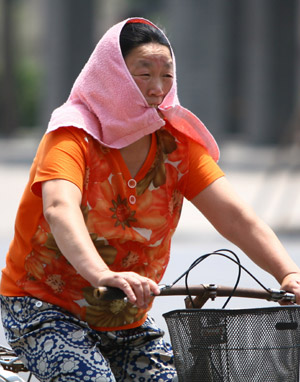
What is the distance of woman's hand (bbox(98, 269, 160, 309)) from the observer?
2357 mm

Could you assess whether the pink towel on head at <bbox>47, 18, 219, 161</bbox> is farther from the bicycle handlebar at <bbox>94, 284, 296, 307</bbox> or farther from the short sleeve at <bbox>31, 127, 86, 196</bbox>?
the bicycle handlebar at <bbox>94, 284, 296, 307</bbox>

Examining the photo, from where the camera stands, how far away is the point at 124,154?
2.93m

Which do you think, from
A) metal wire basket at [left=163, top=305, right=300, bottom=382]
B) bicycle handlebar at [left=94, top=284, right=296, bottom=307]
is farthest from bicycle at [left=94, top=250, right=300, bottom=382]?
bicycle handlebar at [left=94, top=284, right=296, bottom=307]

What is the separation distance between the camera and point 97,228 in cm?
282

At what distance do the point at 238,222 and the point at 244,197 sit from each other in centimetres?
1171

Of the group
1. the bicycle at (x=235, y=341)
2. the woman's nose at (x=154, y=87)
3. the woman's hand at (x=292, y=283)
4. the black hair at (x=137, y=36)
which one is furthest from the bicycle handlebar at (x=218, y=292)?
the black hair at (x=137, y=36)

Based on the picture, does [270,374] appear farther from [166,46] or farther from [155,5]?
[155,5]

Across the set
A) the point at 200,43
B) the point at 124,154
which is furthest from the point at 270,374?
the point at 200,43

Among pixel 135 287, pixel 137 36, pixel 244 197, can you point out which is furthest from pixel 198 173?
pixel 244 197

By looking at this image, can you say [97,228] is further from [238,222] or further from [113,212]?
[238,222]

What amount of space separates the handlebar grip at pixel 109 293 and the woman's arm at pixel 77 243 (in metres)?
0.02

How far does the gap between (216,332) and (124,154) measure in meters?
0.76

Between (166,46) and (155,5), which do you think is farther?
(155,5)

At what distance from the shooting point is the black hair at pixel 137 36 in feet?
9.38
